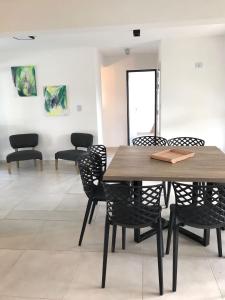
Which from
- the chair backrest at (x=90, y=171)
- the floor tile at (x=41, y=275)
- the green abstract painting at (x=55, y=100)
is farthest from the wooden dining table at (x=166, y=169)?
the green abstract painting at (x=55, y=100)

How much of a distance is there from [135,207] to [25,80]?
4.50 meters

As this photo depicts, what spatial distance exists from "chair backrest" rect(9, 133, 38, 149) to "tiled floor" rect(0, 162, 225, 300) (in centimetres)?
223

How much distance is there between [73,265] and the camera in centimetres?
235

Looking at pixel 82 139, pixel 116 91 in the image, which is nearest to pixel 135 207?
pixel 82 139

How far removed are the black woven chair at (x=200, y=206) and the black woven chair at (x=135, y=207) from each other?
0.50ft

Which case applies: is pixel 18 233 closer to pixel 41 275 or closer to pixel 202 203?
pixel 41 275

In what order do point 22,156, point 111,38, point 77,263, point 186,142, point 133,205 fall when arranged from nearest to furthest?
point 133,205 < point 77,263 < point 186,142 < point 111,38 < point 22,156

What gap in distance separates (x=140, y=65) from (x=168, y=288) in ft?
18.4

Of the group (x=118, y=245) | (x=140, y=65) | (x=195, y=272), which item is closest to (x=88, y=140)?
(x=140, y=65)

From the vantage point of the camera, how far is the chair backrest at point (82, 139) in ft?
17.7

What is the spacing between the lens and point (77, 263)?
2373 mm

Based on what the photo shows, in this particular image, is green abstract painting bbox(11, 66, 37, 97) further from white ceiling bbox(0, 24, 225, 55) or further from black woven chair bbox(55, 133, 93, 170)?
black woven chair bbox(55, 133, 93, 170)

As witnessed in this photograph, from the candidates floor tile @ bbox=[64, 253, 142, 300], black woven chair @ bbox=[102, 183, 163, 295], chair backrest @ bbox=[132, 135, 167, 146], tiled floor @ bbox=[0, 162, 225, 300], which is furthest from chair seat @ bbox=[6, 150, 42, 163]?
black woven chair @ bbox=[102, 183, 163, 295]

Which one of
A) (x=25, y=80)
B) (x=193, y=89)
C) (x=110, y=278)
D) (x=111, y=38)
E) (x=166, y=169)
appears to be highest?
(x=111, y=38)
